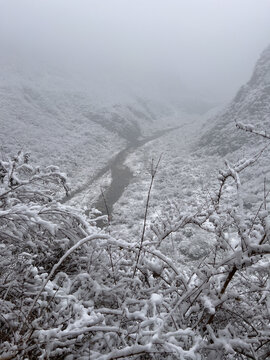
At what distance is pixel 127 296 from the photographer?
2162 millimetres

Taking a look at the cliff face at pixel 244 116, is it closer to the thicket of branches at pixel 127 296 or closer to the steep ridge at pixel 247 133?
the steep ridge at pixel 247 133

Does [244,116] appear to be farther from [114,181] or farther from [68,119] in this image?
[68,119]

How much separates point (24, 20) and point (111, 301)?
62.2 metres

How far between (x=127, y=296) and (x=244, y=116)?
78.6 feet

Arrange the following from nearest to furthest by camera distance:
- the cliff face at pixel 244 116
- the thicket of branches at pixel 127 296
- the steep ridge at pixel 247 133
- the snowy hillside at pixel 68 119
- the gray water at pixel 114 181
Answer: the thicket of branches at pixel 127 296 < the gray water at pixel 114 181 < the steep ridge at pixel 247 133 < the snowy hillside at pixel 68 119 < the cliff face at pixel 244 116

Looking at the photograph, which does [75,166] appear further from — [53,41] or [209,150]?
[53,41]

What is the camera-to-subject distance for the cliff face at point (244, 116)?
21.1m

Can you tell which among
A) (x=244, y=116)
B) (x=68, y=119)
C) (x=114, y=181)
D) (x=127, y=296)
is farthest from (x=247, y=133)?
(x=127, y=296)

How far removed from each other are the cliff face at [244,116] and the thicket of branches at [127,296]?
1951 centimetres

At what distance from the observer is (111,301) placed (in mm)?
2146

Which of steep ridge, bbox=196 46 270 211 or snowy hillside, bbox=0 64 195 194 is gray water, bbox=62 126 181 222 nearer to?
snowy hillside, bbox=0 64 195 194

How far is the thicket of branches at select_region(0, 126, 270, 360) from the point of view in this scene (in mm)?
1383

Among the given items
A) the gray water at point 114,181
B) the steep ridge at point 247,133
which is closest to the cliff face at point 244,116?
the steep ridge at point 247,133

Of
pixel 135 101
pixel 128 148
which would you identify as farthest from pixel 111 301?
pixel 135 101
